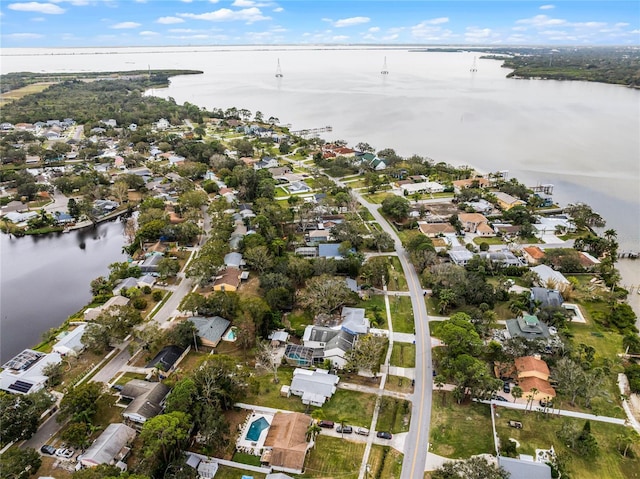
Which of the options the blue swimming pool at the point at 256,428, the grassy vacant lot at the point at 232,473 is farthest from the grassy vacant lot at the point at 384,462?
the blue swimming pool at the point at 256,428

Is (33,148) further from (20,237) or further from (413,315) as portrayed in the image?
(413,315)

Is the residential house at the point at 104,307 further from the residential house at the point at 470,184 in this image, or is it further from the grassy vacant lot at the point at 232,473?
the residential house at the point at 470,184

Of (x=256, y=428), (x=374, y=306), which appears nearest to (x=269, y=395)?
(x=256, y=428)

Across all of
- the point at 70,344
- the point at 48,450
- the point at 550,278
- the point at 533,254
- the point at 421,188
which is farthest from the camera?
the point at 421,188

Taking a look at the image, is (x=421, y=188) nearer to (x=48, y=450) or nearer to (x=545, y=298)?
(x=545, y=298)

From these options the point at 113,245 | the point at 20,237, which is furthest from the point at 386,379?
the point at 20,237

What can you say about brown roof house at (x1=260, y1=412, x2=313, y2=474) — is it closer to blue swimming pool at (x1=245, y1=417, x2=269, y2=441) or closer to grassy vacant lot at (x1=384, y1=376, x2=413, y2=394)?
blue swimming pool at (x1=245, y1=417, x2=269, y2=441)
